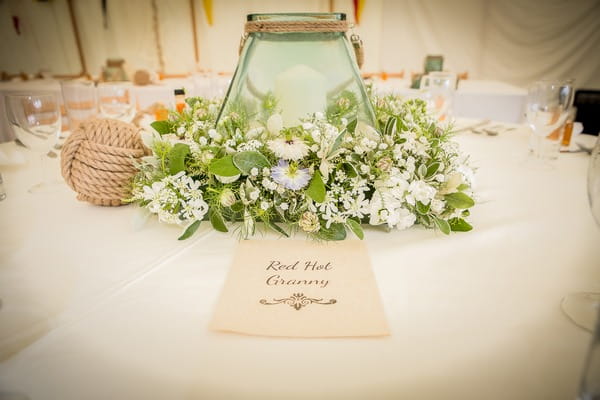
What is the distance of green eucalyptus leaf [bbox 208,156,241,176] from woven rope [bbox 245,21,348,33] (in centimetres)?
30

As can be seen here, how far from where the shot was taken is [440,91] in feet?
4.85

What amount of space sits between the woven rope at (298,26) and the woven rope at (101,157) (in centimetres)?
37

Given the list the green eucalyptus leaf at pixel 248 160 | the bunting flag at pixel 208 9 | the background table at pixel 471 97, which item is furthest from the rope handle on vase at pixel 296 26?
the bunting flag at pixel 208 9

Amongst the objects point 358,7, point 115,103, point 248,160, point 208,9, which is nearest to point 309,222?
point 248,160

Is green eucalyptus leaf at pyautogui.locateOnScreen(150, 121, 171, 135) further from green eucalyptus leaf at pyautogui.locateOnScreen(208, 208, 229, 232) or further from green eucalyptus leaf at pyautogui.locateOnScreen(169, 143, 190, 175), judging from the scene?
green eucalyptus leaf at pyautogui.locateOnScreen(208, 208, 229, 232)

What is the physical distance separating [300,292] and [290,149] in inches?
10.0

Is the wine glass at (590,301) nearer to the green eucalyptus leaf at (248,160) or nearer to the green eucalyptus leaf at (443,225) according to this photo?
the green eucalyptus leaf at (443,225)

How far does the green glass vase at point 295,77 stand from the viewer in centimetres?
80

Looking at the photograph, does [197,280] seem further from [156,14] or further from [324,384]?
[156,14]

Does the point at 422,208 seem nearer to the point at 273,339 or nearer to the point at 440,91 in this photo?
the point at 273,339

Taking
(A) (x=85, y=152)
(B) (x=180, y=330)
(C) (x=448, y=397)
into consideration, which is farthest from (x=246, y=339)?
(A) (x=85, y=152)

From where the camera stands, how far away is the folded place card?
18.6 inches

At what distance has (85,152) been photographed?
75 cm

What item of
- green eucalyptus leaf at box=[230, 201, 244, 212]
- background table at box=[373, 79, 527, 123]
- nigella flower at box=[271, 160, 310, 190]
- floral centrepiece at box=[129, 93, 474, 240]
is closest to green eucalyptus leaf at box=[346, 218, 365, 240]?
floral centrepiece at box=[129, 93, 474, 240]
